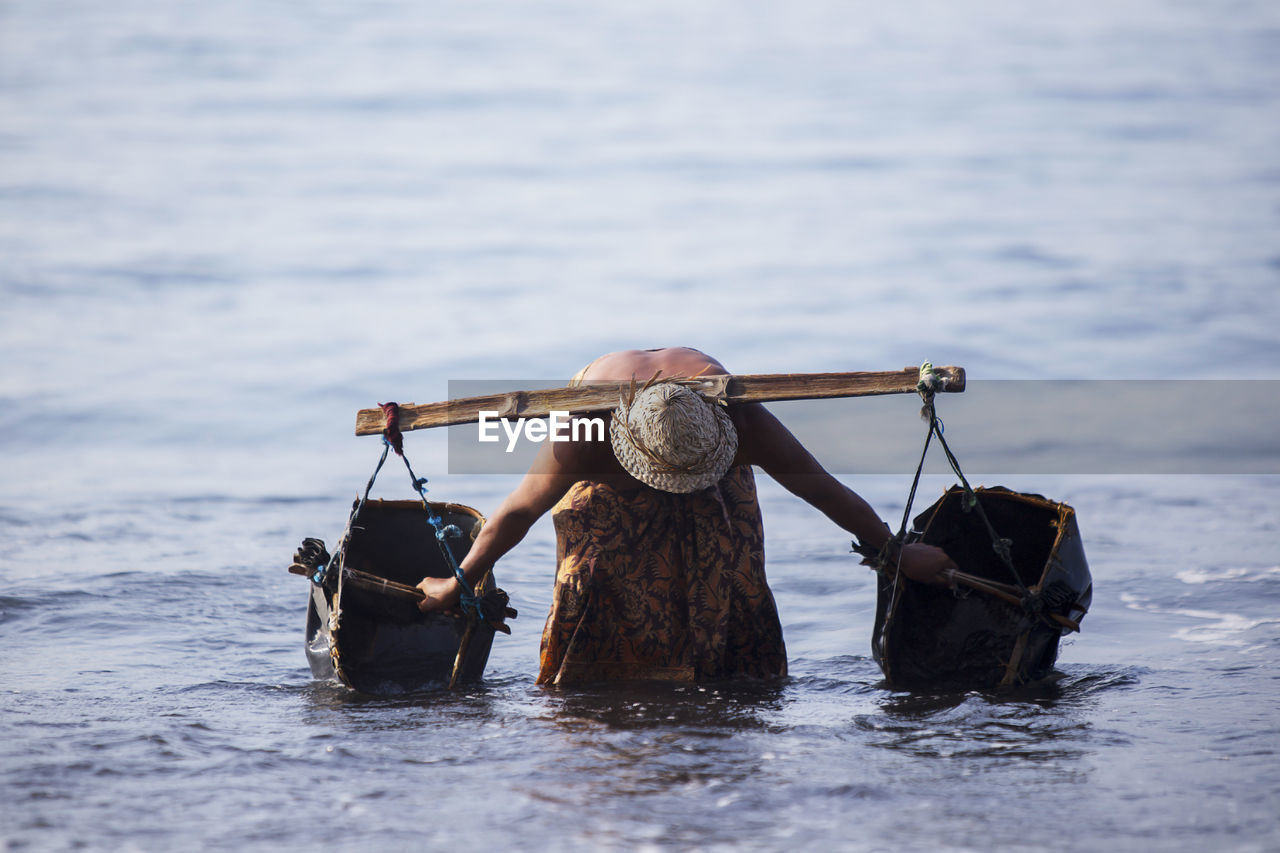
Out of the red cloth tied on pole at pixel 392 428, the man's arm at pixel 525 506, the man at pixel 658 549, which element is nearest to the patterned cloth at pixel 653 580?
the man at pixel 658 549

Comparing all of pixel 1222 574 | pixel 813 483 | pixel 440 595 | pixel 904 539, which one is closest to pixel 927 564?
pixel 904 539

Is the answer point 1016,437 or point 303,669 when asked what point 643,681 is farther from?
point 1016,437

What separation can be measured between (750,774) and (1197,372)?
882 cm

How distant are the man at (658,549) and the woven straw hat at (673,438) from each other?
0.37ft

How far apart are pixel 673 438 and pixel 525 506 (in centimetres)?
62

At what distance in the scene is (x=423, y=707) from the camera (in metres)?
4.14

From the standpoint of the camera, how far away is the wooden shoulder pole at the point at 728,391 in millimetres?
3768

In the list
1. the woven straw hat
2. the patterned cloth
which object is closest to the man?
the patterned cloth

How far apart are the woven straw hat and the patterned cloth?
305mm

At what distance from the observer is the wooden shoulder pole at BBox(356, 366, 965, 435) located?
377 cm

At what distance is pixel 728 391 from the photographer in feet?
12.6

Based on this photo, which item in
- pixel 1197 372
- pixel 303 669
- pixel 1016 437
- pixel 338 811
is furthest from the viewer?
pixel 1197 372

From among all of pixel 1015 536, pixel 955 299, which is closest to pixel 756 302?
pixel 955 299

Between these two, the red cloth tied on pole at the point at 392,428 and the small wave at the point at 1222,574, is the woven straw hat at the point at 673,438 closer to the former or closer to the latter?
the red cloth tied on pole at the point at 392,428
